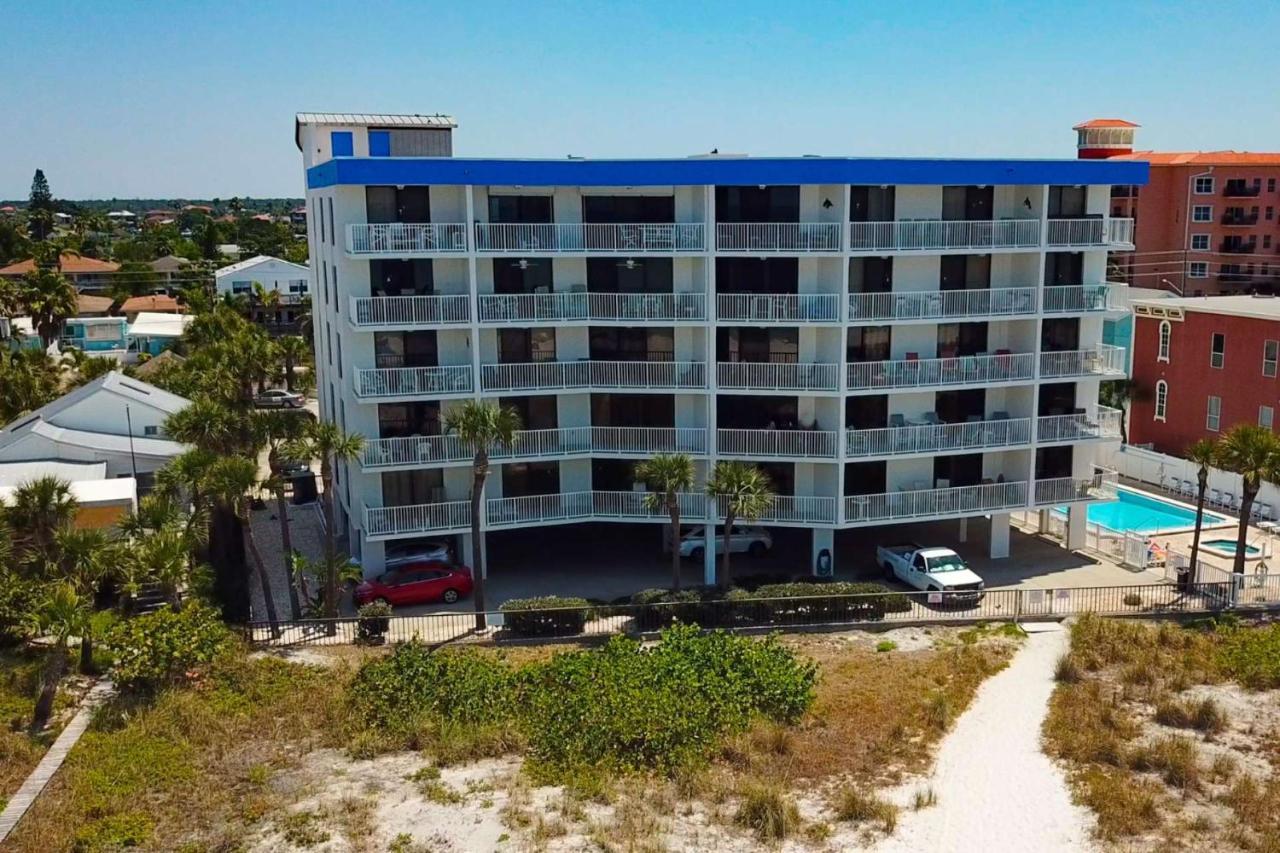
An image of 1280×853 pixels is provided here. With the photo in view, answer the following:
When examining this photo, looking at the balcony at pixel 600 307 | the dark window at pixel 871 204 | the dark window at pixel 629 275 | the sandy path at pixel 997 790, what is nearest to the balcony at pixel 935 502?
the balcony at pixel 600 307

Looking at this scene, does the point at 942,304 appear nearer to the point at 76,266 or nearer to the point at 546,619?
the point at 546,619

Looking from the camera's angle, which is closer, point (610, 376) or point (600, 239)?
point (600, 239)

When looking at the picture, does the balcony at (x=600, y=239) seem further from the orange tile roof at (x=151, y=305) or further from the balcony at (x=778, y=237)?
the orange tile roof at (x=151, y=305)

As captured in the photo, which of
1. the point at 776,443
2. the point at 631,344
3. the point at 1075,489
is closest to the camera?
the point at 776,443

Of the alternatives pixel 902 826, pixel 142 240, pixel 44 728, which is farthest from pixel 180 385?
pixel 142 240

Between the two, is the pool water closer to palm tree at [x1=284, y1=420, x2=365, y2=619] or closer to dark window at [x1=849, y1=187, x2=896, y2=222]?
dark window at [x1=849, y1=187, x2=896, y2=222]

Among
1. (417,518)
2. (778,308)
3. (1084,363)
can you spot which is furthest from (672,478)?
(1084,363)
